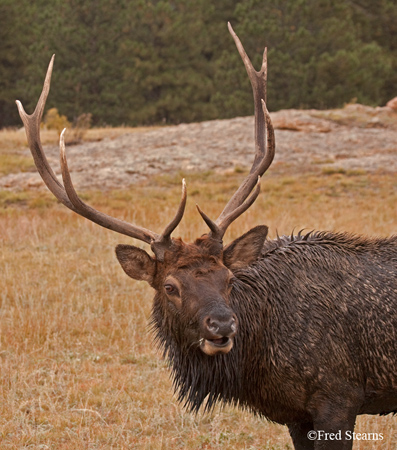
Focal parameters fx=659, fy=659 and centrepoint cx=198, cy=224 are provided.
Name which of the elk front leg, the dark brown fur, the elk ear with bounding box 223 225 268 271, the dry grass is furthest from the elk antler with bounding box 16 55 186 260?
the elk front leg

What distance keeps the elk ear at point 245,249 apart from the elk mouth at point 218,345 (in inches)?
31.8

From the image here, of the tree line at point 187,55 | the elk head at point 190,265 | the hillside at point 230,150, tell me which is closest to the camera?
the elk head at point 190,265

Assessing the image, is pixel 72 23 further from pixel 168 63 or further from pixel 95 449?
pixel 95 449

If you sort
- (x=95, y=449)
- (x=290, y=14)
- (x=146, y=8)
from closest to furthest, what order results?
(x=95, y=449) → (x=290, y=14) → (x=146, y=8)

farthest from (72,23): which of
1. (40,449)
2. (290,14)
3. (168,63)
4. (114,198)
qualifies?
(40,449)

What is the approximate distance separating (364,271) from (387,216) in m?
8.60

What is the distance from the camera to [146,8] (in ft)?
112

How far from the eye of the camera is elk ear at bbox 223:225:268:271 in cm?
461

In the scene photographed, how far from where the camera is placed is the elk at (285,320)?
13.9ft


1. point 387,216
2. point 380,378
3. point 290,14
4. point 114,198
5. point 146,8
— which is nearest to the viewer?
point 380,378

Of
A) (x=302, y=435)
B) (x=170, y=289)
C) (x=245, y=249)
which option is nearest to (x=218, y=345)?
(x=170, y=289)

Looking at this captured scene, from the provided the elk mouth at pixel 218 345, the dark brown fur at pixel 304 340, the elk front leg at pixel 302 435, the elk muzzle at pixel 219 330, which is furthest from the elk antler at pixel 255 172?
the elk front leg at pixel 302 435

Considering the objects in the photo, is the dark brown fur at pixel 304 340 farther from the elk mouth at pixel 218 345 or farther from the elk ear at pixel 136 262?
the elk mouth at pixel 218 345

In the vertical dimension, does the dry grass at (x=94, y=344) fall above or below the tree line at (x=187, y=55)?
below
